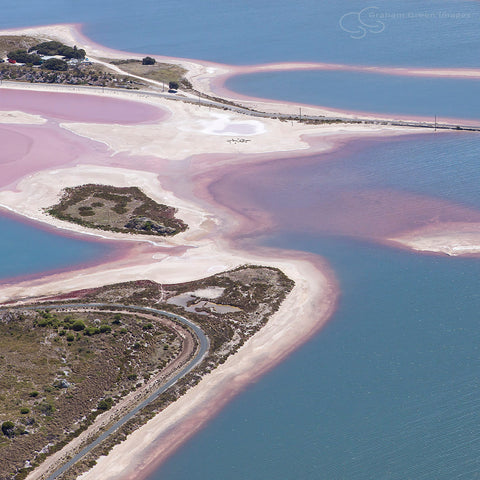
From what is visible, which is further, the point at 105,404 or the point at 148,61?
the point at 148,61

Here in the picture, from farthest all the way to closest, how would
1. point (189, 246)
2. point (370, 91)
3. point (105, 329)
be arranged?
1. point (370, 91)
2. point (189, 246)
3. point (105, 329)

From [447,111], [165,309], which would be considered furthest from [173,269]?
[447,111]

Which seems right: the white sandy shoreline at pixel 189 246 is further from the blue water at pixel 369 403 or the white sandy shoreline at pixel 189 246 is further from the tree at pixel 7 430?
the tree at pixel 7 430

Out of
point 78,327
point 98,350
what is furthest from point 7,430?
point 78,327

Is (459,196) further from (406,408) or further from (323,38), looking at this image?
(323,38)

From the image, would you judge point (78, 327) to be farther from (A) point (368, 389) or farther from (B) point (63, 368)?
(A) point (368, 389)

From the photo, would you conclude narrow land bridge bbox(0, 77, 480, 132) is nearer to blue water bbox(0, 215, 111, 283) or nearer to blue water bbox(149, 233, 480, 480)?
blue water bbox(0, 215, 111, 283)
